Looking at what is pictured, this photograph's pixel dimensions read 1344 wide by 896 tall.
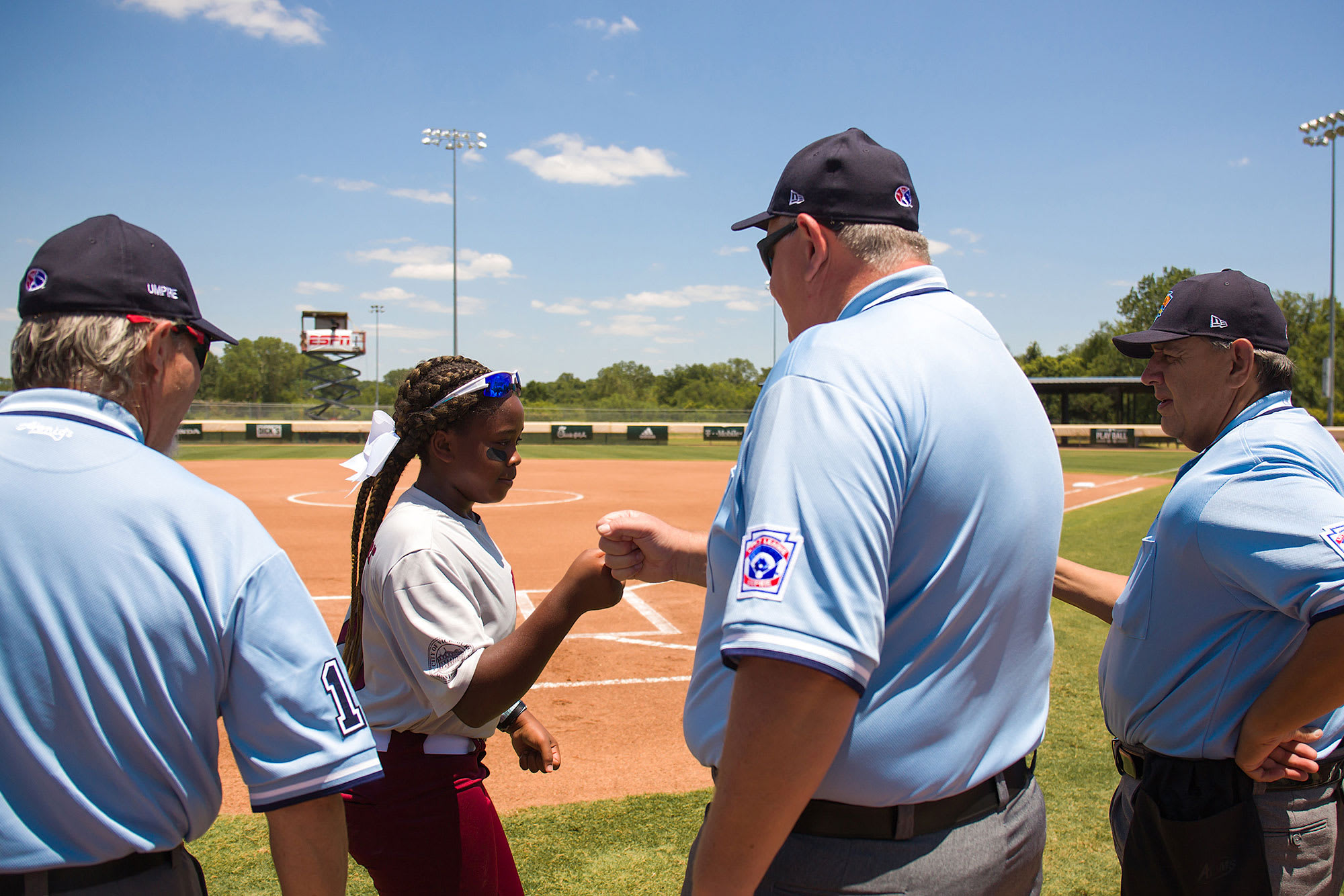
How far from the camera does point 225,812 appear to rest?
4.70 meters

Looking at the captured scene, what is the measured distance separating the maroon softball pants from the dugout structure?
225 feet

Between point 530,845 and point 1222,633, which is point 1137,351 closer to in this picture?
point 1222,633

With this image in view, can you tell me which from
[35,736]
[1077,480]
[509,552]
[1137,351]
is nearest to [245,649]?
[35,736]

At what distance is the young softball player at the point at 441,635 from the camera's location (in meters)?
2.42

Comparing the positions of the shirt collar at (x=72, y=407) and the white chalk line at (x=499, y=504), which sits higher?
the shirt collar at (x=72, y=407)

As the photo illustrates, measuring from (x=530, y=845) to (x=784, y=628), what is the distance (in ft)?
A: 11.7

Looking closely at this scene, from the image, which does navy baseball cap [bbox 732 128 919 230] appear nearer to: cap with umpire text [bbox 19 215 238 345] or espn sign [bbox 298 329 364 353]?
cap with umpire text [bbox 19 215 238 345]

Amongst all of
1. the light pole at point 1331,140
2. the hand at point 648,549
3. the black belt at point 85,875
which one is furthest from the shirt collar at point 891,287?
the light pole at point 1331,140

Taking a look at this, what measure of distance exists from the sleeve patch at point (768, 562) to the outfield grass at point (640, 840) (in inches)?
120

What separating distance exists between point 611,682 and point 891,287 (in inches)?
228

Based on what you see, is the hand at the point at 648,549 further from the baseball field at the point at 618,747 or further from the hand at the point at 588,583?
the baseball field at the point at 618,747

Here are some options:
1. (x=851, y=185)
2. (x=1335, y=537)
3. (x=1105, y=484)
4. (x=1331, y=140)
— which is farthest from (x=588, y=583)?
(x=1331, y=140)

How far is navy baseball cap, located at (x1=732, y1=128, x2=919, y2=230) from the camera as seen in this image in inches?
69.1

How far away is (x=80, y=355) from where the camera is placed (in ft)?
5.39
